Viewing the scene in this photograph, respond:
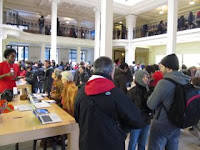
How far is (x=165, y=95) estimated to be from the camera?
1933 millimetres

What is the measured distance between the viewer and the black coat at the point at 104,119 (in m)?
1.42

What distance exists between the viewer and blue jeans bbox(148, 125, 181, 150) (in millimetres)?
2018

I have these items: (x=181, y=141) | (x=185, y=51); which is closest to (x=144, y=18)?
(x=185, y=51)

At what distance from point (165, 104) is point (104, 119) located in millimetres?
909

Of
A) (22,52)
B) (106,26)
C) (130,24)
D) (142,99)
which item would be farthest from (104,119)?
(22,52)

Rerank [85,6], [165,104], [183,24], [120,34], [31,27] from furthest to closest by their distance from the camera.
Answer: [31,27] < [120,34] < [85,6] < [183,24] < [165,104]

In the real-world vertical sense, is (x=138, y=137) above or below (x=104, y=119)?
below

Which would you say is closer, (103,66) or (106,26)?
(103,66)

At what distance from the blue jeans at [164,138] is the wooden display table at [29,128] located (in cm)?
100

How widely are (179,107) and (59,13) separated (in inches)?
645

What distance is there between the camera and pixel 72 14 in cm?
1667

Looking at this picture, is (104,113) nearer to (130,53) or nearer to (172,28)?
(172,28)

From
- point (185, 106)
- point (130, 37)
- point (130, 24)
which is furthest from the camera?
point (130, 37)

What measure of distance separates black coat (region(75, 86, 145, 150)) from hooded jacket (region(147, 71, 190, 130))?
0.57 meters
